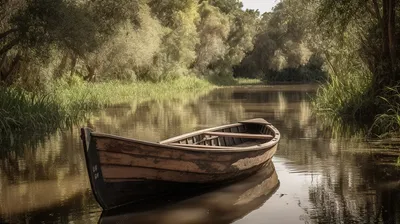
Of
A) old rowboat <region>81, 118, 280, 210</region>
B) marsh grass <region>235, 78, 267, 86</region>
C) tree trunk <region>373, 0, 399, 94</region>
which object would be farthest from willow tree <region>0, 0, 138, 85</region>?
marsh grass <region>235, 78, 267, 86</region>

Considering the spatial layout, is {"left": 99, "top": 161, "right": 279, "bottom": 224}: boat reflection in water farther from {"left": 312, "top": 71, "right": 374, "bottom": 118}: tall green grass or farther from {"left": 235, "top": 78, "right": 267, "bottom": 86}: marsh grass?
{"left": 235, "top": 78, "right": 267, "bottom": 86}: marsh grass

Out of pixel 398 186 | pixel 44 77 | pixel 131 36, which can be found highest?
pixel 131 36

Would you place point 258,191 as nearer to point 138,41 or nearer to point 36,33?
point 36,33

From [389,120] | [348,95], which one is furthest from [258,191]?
[348,95]

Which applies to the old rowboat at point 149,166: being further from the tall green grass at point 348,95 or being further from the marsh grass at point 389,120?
the tall green grass at point 348,95

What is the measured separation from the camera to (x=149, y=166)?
8.30 m

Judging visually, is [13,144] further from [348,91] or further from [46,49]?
[348,91]

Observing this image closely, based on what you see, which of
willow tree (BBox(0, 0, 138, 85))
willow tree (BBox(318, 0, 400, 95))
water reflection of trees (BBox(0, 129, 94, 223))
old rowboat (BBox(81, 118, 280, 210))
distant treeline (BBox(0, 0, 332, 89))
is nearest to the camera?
old rowboat (BBox(81, 118, 280, 210))

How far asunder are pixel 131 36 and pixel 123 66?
273 cm

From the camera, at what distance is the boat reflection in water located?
7.69 meters

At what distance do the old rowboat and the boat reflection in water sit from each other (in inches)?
7.8

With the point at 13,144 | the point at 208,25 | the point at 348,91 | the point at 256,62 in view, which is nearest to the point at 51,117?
the point at 13,144

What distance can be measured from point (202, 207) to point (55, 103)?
13.2m

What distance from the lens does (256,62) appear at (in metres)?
72.2
